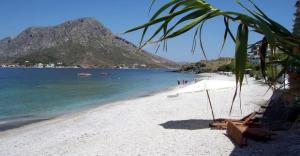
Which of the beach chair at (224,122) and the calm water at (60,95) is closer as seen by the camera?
the beach chair at (224,122)

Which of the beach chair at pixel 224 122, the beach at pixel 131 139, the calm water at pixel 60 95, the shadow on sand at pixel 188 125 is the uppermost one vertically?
the beach chair at pixel 224 122

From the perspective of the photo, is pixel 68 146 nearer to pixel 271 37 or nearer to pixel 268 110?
pixel 268 110

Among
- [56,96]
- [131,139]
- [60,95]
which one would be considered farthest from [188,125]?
[60,95]

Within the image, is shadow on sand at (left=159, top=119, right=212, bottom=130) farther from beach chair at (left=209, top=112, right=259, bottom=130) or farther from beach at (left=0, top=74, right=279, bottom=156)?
beach chair at (left=209, top=112, right=259, bottom=130)

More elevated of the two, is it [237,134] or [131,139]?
[237,134]

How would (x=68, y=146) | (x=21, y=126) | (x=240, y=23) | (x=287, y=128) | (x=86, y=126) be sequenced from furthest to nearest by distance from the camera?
(x=21, y=126) → (x=86, y=126) → (x=68, y=146) → (x=287, y=128) → (x=240, y=23)

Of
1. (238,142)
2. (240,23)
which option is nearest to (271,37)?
(240,23)

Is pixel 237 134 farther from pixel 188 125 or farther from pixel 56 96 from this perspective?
pixel 56 96

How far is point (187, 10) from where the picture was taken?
2158mm

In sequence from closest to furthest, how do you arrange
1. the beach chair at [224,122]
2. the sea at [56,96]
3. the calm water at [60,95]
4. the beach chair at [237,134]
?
the beach chair at [237,134]
the beach chair at [224,122]
the sea at [56,96]
the calm water at [60,95]


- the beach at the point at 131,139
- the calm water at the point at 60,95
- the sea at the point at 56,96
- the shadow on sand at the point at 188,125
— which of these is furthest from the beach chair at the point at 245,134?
the calm water at the point at 60,95

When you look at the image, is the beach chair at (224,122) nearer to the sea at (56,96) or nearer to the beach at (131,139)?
the beach at (131,139)

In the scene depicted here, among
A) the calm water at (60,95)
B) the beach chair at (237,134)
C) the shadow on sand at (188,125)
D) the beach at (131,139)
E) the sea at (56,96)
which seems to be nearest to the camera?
the beach chair at (237,134)

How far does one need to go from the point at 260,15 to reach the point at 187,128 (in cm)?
826
